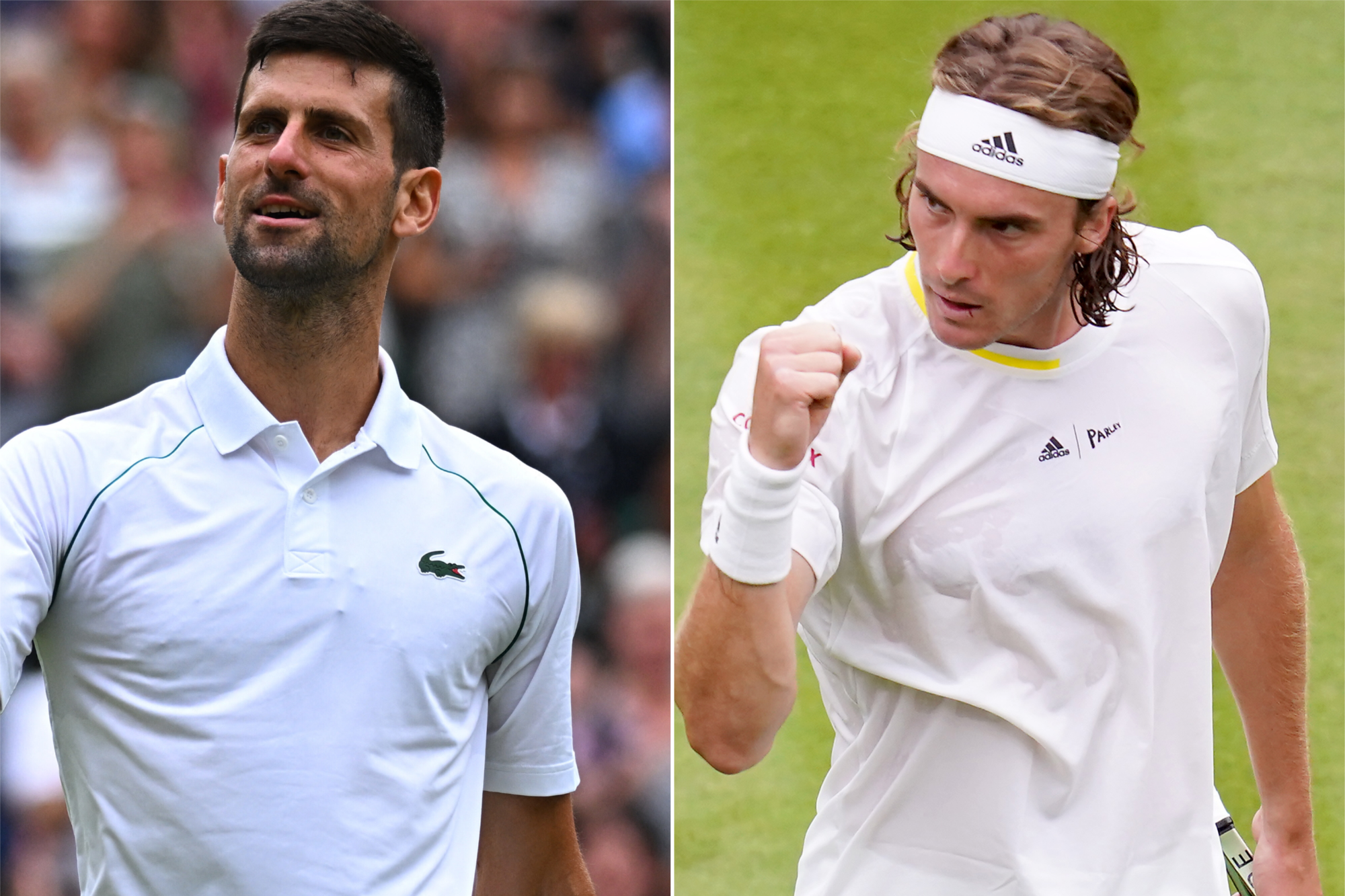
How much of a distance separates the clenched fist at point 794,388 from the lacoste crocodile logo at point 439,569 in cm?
44

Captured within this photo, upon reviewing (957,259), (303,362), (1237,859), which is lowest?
(1237,859)

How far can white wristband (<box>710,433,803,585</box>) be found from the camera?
208cm

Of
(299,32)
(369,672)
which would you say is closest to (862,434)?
(369,672)

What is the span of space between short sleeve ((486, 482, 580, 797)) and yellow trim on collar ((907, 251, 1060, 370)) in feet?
2.02

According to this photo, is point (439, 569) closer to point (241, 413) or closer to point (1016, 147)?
point (241, 413)

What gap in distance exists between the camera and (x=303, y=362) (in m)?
2.21

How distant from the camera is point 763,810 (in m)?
5.02

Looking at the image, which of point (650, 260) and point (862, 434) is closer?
point (862, 434)

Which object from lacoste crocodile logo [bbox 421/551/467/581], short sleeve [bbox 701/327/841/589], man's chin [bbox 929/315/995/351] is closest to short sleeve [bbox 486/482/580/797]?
lacoste crocodile logo [bbox 421/551/467/581]

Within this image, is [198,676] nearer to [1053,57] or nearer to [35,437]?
[35,437]

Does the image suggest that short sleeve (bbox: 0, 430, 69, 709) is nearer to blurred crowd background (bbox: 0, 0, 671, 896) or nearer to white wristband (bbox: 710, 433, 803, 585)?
white wristband (bbox: 710, 433, 803, 585)

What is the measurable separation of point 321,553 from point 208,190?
296cm

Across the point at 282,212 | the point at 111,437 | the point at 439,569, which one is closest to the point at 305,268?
the point at 282,212

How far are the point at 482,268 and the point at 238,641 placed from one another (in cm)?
285
